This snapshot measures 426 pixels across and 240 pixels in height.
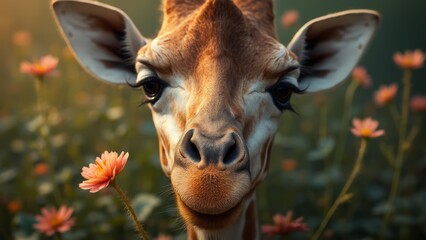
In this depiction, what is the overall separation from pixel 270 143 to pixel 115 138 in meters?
2.48

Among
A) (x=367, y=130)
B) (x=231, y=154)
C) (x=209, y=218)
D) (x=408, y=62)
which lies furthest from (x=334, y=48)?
(x=209, y=218)

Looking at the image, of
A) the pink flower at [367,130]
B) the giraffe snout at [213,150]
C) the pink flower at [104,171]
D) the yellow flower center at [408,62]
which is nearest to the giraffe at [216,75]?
the giraffe snout at [213,150]

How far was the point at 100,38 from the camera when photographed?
429cm

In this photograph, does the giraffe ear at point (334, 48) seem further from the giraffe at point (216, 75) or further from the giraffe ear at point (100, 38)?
the giraffe ear at point (100, 38)

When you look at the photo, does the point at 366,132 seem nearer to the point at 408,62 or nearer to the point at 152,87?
the point at 408,62

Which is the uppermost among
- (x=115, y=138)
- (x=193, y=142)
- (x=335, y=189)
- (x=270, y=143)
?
(x=193, y=142)

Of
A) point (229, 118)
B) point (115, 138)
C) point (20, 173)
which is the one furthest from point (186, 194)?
point (20, 173)

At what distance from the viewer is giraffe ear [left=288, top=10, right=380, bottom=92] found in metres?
4.26

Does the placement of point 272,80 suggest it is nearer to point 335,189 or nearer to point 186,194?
point 186,194

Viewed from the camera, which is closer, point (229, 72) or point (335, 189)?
point (229, 72)

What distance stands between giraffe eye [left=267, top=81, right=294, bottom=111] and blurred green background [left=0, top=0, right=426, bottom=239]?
0.77 m

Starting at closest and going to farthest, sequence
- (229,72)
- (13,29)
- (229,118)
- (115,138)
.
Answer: (229,118) < (229,72) < (115,138) < (13,29)

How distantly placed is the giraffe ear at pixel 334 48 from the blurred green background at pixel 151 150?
337 millimetres

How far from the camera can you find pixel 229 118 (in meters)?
3.06
